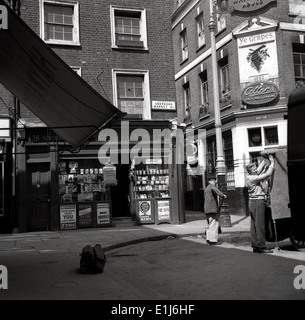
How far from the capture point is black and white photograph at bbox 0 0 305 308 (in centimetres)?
618

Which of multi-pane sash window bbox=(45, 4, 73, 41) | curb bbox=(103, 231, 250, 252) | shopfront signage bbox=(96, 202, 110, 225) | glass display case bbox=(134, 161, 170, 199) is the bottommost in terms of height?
curb bbox=(103, 231, 250, 252)

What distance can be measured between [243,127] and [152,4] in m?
6.96

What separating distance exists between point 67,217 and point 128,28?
828 centimetres

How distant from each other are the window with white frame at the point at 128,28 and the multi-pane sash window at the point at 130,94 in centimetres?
138

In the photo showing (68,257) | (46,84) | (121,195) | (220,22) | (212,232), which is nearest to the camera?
(46,84)

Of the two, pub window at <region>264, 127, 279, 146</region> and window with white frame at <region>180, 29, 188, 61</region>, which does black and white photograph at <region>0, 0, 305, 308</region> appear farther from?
window with white frame at <region>180, 29, 188, 61</region>

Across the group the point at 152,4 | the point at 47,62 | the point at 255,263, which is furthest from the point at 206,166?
the point at 47,62

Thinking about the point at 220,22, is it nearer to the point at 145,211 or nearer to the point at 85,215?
the point at 145,211

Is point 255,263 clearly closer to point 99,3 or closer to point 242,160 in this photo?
point 242,160

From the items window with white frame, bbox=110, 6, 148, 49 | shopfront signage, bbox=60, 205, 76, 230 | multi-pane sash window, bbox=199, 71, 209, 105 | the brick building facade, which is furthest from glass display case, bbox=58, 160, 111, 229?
multi-pane sash window, bbox=199, 71, 209, 105

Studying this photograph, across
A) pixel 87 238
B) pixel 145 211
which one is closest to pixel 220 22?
pixel 145 211

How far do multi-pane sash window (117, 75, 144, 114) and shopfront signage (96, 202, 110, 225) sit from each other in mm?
3969

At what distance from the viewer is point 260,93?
18516 mm

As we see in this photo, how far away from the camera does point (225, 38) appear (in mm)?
19891
